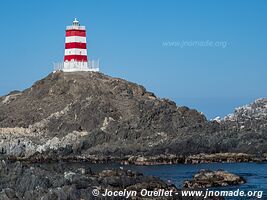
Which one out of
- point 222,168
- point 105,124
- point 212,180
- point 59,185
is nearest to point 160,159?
point 222,168

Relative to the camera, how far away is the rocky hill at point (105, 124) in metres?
58.6

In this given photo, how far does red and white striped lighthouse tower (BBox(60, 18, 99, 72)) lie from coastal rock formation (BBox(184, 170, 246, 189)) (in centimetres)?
3853

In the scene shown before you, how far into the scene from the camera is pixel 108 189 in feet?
94.0

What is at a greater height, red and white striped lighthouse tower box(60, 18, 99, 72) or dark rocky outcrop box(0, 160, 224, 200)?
red and white striped lighthouse tower box(60, 18, 99, 72)

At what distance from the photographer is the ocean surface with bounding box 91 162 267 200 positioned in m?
36.6

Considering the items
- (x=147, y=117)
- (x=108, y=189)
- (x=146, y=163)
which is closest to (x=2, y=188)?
(x=108, y=189)

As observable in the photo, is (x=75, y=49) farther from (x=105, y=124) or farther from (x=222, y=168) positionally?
(x=222, y=168)

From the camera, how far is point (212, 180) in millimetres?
35844

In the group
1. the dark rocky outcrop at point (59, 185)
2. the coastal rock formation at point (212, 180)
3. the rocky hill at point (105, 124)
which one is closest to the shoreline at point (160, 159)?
the rocky hill at point (105, 124)

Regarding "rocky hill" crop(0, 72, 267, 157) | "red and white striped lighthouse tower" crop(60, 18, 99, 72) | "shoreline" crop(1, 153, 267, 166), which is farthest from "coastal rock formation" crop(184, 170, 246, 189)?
"red and white striped lighthouse tower" crop(60, 18, 99, 72)

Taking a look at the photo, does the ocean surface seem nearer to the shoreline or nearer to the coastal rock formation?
the coastal rock formation

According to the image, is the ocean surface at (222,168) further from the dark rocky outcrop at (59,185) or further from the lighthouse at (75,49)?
the lighthouse at (75,49)

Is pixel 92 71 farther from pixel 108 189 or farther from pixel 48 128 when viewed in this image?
pixel 108 189

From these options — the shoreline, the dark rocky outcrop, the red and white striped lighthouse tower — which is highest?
the red and white striped lighthouse tower
